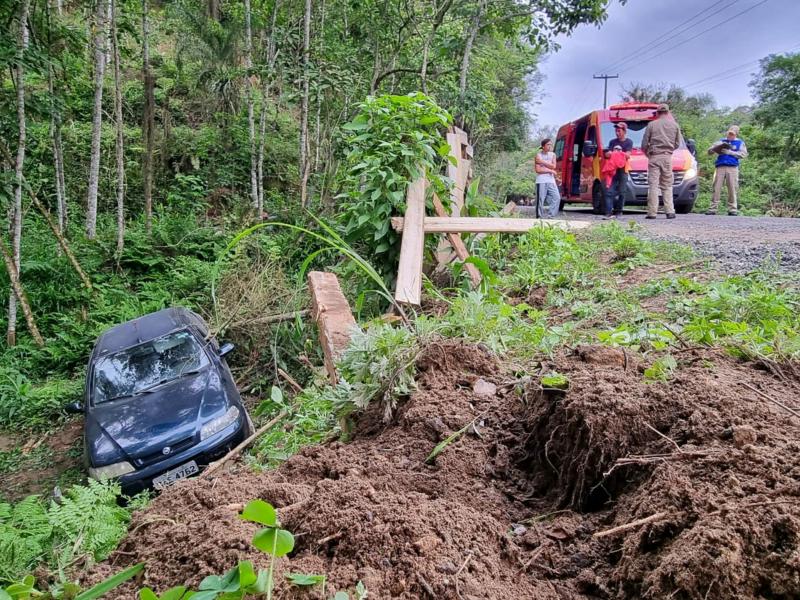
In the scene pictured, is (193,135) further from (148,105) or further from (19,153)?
(19,153)

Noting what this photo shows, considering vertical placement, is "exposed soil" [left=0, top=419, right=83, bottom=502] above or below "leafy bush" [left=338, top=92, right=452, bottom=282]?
below

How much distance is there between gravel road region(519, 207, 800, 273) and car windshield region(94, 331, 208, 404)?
19.2ft

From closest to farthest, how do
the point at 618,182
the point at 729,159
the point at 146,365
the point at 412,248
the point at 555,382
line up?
the point at 555,382 → the point at 412,248 → the point at 146,365 → the point at 729,159 → the point at 618,182

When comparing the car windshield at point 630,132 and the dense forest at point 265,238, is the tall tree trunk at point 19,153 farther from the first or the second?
the car windshield at point 630,132

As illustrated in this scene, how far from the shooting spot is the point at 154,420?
17.4ft

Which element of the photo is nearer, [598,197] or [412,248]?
[412,248]

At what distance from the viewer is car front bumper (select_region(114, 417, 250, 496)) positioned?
500 centimetres

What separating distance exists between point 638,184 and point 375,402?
1143cm

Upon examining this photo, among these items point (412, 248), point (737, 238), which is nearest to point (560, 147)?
point (737, 238)

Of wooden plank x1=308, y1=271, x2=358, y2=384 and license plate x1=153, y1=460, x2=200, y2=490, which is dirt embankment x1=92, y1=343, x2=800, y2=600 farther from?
license plate x1=153, y1=460, x2=200, y2=490

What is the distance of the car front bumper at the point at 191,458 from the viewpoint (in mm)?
4996

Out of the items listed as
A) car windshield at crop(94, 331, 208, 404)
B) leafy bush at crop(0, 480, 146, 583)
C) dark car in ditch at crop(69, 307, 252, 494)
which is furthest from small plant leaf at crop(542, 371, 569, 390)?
car windshield at crop(94, 331, 208, 404)

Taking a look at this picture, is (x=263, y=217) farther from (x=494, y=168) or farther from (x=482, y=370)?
(x=494, y=168)

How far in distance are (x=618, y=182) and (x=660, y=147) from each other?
156 centimetres
